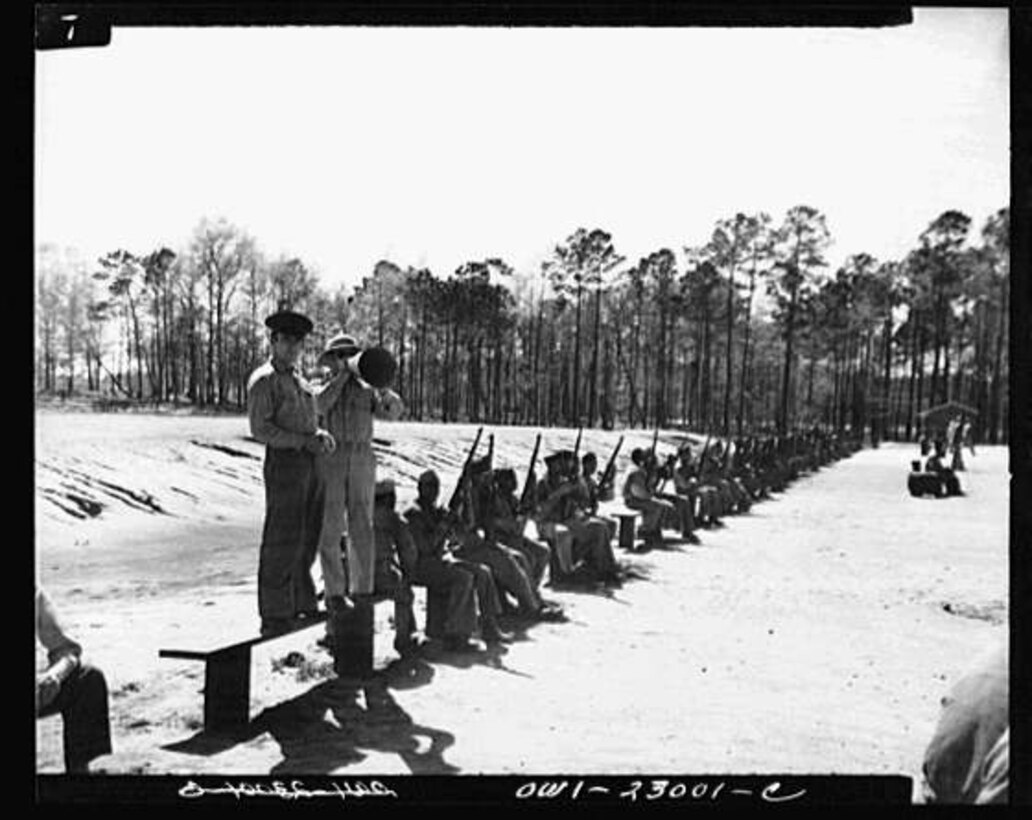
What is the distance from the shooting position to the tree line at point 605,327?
13.1 ft

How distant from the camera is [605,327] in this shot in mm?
4609

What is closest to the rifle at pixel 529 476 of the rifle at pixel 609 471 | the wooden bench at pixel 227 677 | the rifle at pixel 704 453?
the rifle at pixel 609 471

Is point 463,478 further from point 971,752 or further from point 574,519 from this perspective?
point 971,752

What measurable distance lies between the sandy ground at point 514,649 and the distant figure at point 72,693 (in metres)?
0.16

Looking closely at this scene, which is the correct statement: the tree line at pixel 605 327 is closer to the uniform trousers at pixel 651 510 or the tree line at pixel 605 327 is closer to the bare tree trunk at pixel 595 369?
the bare tree trunk at pixel 595 369

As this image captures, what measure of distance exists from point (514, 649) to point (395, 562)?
2.22 ft

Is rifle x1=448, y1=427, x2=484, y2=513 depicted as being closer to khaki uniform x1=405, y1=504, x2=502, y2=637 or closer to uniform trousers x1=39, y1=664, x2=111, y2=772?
khaki uniform x1=405, y1=504, x2=502, y2=637

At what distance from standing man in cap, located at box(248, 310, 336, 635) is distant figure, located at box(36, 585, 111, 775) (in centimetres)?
68

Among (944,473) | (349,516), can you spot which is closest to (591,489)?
(349,516)

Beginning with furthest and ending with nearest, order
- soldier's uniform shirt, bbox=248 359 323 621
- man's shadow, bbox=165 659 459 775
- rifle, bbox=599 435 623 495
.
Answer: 1. rifle, bbox=599 435 623 495
2. soldier's uniform shirt, bbox=248 359 323 621
3. man's shadow, bbox=165 659 459 775

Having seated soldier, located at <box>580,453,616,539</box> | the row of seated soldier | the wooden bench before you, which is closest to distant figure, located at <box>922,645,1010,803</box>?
the row of seated soldier

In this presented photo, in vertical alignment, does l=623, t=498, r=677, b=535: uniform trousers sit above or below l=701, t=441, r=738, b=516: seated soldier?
below

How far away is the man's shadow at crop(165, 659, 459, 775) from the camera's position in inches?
145
